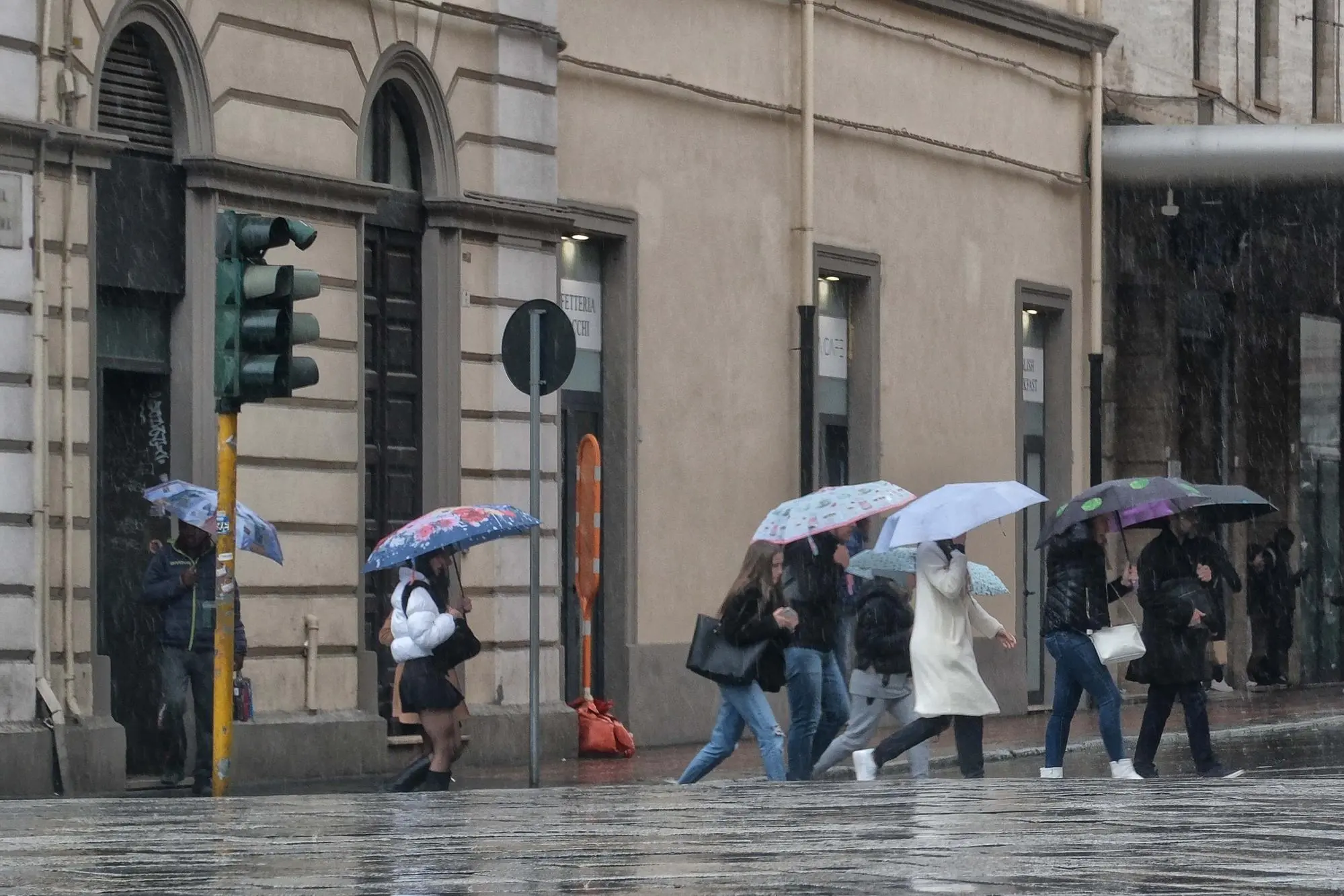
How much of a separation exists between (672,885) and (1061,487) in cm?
1952

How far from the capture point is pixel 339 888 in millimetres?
7996

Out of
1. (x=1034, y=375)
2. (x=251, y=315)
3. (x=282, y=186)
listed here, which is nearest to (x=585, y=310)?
(x=282, y=186)

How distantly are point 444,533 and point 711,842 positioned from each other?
16.4 feet

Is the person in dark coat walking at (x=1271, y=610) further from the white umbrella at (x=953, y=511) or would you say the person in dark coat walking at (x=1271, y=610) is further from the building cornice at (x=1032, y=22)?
the white umbrella at (x=953, y=511)

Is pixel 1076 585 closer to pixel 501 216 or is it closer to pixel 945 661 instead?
pixel 945 661

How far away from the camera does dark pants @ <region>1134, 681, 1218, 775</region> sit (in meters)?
16.6

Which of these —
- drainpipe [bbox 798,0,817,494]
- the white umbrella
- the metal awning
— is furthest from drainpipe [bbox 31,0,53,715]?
the metal awning

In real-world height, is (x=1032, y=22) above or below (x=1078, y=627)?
above

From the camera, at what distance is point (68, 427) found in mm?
15484

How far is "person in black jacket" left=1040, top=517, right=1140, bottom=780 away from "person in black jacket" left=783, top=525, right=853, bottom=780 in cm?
117

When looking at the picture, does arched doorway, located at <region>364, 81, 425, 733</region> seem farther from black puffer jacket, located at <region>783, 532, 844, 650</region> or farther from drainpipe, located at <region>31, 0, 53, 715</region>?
black puffer jacket, located at <region>783, 532, 844, 650</region>

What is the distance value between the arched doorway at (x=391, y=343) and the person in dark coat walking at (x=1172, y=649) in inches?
193

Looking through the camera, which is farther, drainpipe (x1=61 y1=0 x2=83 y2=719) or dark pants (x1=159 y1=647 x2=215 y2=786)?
dark pants (x1=159 y1=647 x2=215 y2=786)

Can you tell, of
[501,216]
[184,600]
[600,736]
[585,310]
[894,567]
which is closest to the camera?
[184,600]
